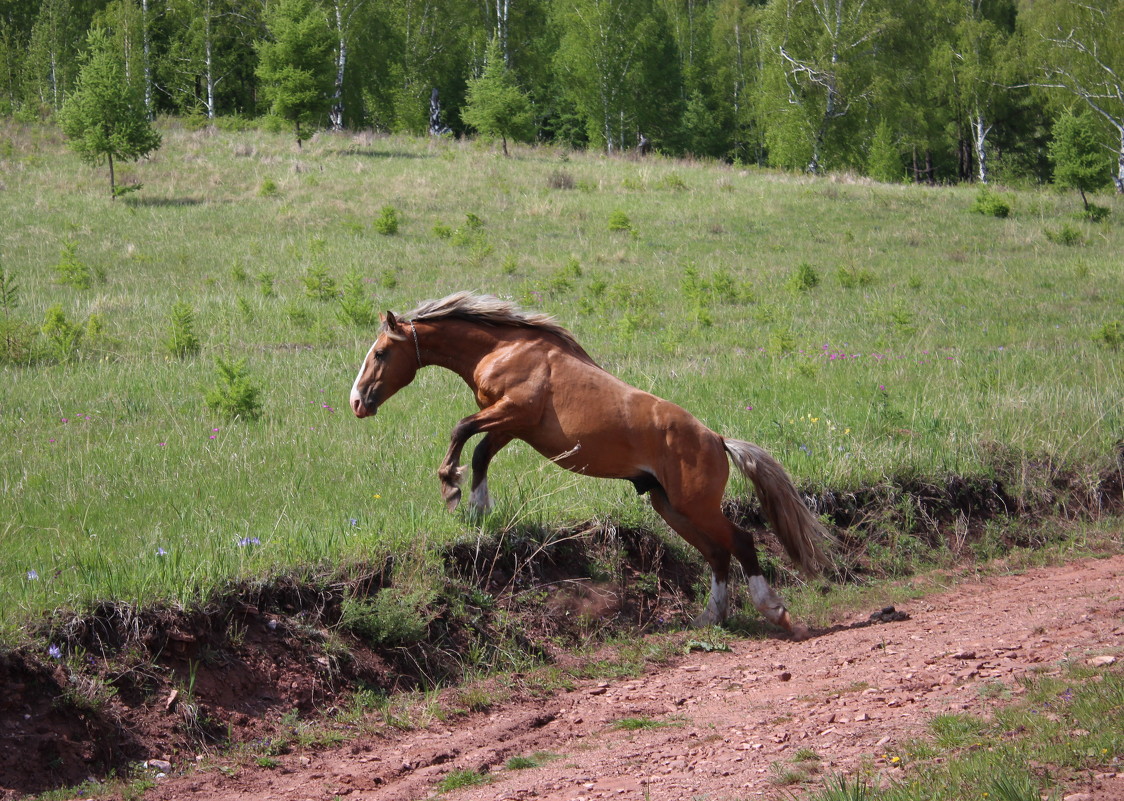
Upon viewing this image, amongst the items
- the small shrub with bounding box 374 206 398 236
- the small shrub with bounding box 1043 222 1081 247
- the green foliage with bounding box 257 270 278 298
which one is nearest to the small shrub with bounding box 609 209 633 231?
the small shrub with bounding box 374 206 398 236

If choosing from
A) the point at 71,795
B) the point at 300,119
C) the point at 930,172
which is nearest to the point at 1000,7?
the point at 930,172

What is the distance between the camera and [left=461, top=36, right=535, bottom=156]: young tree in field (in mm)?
41906

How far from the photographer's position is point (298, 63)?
4103 cm

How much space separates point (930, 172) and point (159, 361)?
61943 mm

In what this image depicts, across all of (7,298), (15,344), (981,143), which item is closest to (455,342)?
(15,344)

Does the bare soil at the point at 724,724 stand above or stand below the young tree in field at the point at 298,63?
below

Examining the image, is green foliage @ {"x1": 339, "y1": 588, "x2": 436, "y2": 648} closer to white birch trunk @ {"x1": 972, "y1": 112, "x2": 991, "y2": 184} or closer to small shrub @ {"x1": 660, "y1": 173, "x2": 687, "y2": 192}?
small shrub @ {"x1": 660, "y1": 173, "x2": 687, "y2": 192}

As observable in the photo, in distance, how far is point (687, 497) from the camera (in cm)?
730

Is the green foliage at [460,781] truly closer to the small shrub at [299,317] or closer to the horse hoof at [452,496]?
the horse hoof at [452,496]

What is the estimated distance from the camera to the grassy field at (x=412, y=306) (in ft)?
25.7

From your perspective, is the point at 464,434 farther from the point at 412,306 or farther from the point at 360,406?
the point at 412,306

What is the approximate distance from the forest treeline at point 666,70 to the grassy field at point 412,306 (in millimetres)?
12292

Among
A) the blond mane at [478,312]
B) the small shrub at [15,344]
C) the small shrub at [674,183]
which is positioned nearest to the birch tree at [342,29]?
the small shrub at [674,183]

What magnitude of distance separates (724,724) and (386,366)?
318 cm
